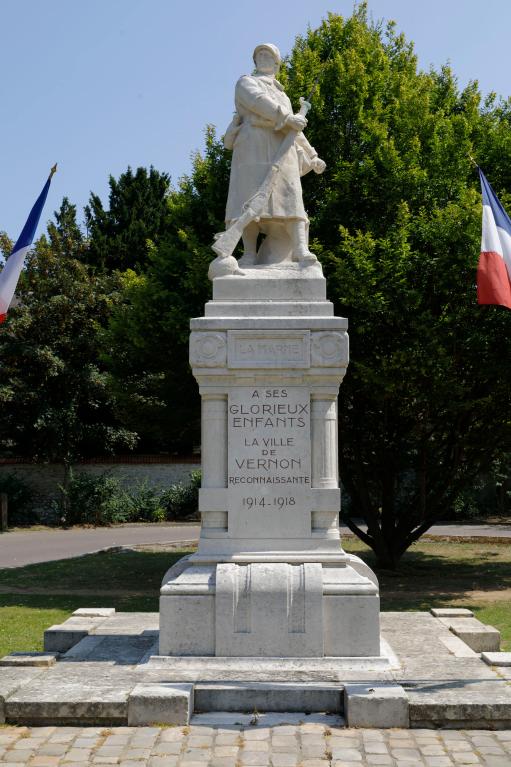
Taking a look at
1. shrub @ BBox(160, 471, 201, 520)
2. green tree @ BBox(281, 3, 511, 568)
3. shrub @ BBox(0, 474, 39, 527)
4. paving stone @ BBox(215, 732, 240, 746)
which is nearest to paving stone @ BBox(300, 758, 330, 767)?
paving stone @ BBox(215, 732, 240, 746)

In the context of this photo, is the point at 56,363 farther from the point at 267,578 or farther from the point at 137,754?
the point at 137,754

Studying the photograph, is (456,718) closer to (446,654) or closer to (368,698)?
(368,698)

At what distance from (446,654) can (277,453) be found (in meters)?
2.36

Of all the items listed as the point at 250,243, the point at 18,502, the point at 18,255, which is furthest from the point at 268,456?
the point at 18,502

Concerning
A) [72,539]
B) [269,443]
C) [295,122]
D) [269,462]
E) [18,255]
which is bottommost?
[72,539]

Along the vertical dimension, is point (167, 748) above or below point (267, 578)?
below

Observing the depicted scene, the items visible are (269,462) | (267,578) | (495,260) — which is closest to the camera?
(267,578)

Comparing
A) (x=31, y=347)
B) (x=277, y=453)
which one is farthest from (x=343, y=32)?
(x=31, y=347)

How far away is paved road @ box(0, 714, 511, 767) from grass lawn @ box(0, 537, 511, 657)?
4.48 metres

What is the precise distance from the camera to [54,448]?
31.2 metres

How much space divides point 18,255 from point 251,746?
6518 millimetres

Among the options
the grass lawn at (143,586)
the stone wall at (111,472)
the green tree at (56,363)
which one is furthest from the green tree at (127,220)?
the grass lawn at (143,586)

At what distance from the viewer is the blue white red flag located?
9859mm

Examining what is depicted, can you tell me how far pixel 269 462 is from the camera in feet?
26.1
